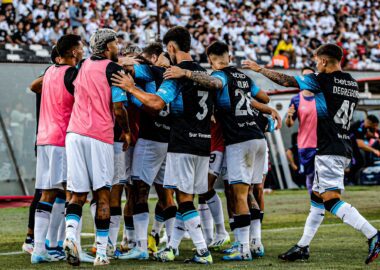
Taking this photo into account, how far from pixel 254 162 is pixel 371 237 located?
1.60m

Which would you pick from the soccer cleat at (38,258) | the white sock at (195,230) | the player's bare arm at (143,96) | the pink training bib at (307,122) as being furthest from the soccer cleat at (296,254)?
the pink training bib at (307,122)

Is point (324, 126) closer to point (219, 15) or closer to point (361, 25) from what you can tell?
point (219, 15)

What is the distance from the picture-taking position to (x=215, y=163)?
1112cm

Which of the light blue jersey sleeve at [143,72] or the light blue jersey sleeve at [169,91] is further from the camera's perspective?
the light blue jersey sleeve at [143,72]

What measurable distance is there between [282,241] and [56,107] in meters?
3.66

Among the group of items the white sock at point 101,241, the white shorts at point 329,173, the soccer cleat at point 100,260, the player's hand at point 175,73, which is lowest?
the soccer cleat at point 100,260

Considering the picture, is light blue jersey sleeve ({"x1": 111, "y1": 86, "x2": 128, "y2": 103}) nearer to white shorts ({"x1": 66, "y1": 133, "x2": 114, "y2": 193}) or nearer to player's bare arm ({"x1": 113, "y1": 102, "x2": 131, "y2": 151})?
player's bare arm ({"x1": 113, "y1": 102, "x2": 131, "y2": 151})

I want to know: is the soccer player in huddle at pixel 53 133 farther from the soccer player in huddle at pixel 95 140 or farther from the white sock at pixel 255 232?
the white sock at pixel 255 232

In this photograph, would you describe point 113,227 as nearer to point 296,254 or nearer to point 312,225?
point 296,254

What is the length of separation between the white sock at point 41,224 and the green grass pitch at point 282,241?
0.73ft

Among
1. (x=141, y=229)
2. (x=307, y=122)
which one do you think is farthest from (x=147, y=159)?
(x=307, y=122)

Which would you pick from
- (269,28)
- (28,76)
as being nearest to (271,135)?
(28,76)

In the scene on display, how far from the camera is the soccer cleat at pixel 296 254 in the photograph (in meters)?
9.81

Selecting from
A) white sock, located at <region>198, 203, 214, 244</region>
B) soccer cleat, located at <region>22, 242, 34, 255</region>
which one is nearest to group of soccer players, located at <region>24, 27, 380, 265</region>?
soccer cleat, located at <region>22, 242, 34, 255</region>
